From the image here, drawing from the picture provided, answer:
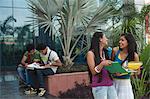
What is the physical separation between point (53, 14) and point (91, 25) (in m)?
1.17

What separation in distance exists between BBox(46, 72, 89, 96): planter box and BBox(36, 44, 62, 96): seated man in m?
0.13

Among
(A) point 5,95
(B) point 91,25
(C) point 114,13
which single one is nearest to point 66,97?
(A) point 5,95

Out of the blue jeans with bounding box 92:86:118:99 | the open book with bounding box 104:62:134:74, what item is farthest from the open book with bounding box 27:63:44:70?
the open book with bounding box 104:62:134:74

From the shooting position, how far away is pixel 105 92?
13.2 feet

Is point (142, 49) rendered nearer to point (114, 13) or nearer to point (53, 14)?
point (114, 13)

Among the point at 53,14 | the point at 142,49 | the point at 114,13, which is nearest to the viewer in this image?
the point at 142,49

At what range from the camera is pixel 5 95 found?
7773 millimetres

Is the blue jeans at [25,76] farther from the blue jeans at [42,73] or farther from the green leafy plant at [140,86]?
the green leafy plant at [140,86]

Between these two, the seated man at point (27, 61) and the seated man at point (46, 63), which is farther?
the seated man at point (27, 61)

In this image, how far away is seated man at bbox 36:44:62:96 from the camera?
24.9 feet

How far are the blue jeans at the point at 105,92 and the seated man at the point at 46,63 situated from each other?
3.63 m

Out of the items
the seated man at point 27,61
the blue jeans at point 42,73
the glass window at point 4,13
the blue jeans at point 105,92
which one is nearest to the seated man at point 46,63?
the blue jeans at point 42,73

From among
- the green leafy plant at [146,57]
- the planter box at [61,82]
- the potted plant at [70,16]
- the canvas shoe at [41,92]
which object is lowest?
the canvas shoe at [41,92]

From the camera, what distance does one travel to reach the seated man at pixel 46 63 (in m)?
7.59
